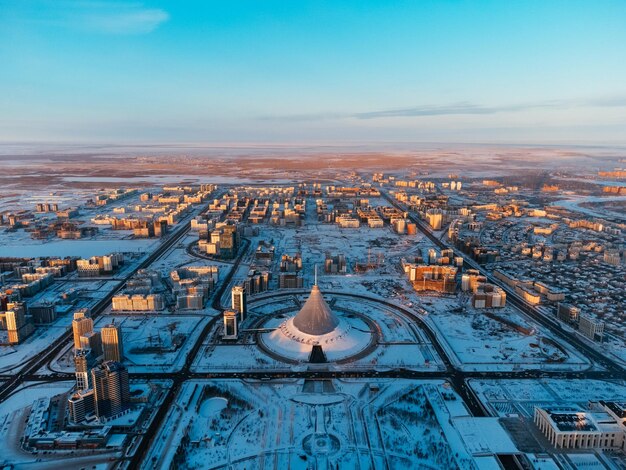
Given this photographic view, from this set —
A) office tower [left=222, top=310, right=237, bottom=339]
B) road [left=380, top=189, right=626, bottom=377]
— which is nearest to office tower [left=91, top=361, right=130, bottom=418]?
office tower [left=222, top=310, right=237, bottom=339]

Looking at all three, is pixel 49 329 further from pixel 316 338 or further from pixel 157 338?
pixel 316 338

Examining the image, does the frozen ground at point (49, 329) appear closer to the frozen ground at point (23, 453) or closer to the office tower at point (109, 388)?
the frozen ground at point (23, 453)

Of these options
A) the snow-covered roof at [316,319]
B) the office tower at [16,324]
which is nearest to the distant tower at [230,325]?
the snow-covered roof at [316,319]

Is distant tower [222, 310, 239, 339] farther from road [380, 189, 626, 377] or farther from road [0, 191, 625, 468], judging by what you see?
road [380, 189, 626, 377]

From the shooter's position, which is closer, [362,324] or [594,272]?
[362,324]

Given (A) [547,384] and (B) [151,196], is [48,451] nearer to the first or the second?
(A) [547,384]

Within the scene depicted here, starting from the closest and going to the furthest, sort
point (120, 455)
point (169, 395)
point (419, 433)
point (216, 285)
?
1. point (120, 455)
2. point (419, 433)
3. point (169, 395)
4. point (216, 285)

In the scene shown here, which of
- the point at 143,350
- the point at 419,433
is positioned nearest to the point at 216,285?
the point at 143,350
